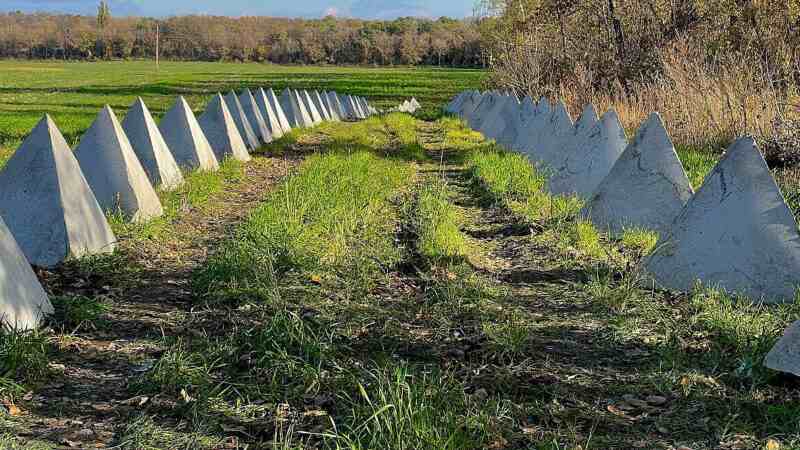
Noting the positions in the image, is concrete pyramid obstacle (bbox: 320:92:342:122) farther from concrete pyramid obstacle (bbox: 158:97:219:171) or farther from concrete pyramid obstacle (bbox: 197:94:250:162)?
concrete pyramid obstacle (bbox: 158:97:219:171)

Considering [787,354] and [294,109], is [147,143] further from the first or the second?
[294,109]

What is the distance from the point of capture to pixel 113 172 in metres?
7.29

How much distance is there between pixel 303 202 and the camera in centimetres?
768

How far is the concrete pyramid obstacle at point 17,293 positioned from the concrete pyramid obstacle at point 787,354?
3723mm

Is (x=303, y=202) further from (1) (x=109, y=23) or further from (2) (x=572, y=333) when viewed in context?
(1) (x=109, y=23)

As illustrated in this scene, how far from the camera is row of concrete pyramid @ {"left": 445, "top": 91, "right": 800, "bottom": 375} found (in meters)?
5.23

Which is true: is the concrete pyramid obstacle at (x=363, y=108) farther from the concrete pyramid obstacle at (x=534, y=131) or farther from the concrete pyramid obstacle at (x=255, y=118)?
the concrete pyramid obstacle at (x=534, y=131)

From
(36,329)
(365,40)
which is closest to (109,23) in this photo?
(365,40)

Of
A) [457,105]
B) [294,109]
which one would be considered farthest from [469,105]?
[294,109]

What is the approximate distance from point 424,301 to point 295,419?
1751 millimetres

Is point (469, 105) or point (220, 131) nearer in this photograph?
point (220, 131)

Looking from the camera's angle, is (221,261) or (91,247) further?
(91,247)

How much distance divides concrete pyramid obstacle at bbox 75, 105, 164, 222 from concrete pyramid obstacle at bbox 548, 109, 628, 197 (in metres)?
4.28

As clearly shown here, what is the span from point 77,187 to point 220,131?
640 centimetres
